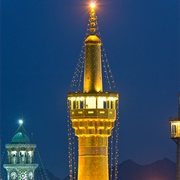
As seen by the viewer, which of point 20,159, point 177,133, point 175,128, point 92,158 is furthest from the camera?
point 20,159

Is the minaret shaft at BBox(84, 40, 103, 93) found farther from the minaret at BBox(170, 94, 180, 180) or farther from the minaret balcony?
the minaret at BBox(170, 94, 180, 180)

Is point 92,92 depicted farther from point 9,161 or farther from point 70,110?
point 9,161

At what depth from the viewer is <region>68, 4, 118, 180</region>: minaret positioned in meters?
75.4

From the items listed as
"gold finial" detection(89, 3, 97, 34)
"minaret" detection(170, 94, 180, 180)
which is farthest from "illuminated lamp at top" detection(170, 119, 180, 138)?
"gold finial" detection(89, 3, 97, 34)

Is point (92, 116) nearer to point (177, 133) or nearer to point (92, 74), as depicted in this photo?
point (92, 74)

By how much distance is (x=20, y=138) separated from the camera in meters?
145

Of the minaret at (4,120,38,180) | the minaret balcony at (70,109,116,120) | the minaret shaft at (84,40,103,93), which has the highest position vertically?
the minaret shaft at (84,40,103,93)

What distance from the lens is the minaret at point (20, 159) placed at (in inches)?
5615

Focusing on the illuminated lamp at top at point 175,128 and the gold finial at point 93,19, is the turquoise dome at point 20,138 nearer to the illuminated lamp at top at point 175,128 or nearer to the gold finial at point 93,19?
the illuminated lamp at top at point 175,128

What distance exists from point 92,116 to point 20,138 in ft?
229

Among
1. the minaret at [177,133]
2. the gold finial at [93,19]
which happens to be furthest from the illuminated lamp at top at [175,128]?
the gold finial at [93,19]

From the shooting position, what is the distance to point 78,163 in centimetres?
7600

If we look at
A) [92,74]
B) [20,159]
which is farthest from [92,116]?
[20,159]

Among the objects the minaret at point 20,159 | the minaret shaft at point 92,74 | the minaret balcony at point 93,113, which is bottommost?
the minaret at point 20,159
